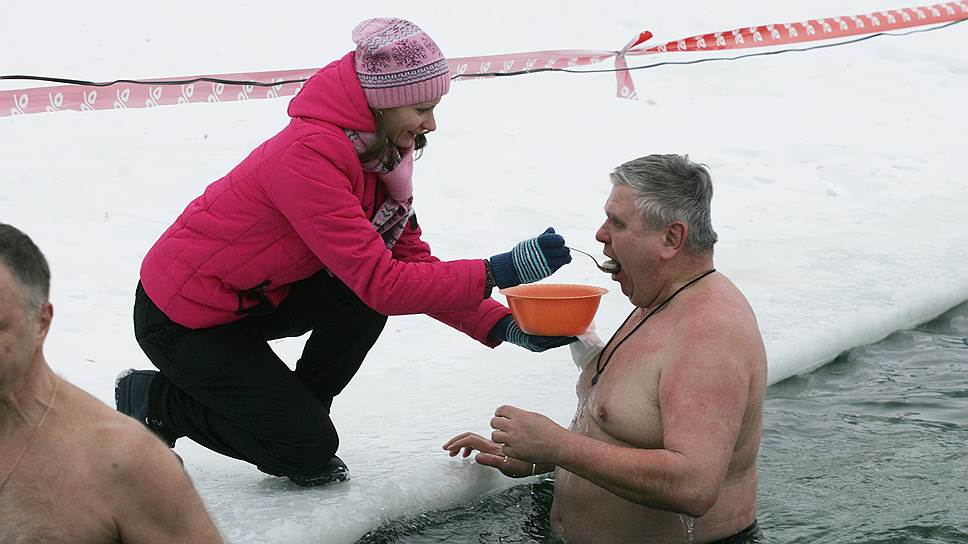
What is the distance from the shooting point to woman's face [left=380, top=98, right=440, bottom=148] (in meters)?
3.64

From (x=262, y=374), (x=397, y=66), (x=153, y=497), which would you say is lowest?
(x=262, y=374)

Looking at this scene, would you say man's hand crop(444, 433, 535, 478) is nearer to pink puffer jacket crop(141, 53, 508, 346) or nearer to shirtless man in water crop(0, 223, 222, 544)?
pink puffer jacket crop(141, 53, 508, 346)

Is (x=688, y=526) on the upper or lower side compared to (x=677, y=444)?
lower

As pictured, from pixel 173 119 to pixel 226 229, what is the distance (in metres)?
5.32

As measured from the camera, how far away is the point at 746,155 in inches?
365

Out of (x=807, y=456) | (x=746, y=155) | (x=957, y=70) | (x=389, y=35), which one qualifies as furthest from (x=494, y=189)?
(x=957, y=70)

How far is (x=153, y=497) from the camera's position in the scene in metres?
2.21

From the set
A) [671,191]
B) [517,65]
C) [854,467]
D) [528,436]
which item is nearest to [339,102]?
[671,191]

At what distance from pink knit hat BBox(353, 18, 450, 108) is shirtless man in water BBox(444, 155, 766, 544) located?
0.62 m

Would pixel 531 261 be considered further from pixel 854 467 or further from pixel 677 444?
pixel 854 467

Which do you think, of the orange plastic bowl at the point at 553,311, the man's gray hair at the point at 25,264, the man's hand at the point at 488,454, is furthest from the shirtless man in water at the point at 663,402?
the man's gray hair at the point at 25,264

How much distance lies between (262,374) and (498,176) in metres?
4.60

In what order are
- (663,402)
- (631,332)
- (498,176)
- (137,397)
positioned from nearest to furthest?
(663,402) → (631,332) → (137,397) → (498,176)

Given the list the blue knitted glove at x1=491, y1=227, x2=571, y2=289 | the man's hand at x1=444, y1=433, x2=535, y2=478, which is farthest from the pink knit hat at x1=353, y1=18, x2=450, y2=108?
the man's hand at x1=444, y1=433, x2=535, y2=478
